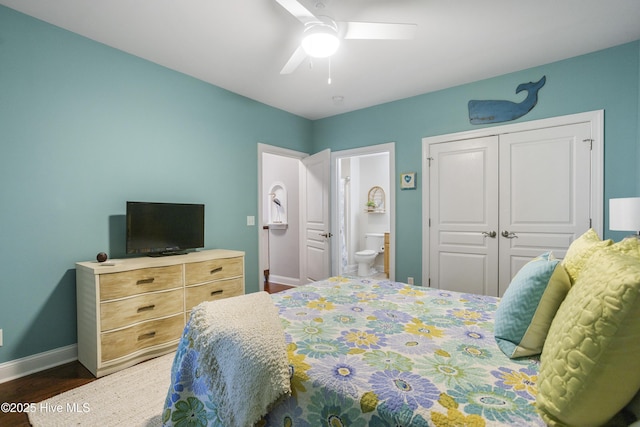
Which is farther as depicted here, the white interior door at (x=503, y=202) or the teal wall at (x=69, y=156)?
the white interior door at (x=503, y=202)

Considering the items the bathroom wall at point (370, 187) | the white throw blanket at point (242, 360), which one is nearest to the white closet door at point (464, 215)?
the bathroom wall at point (370, 187)

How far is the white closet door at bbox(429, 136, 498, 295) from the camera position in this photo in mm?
3314

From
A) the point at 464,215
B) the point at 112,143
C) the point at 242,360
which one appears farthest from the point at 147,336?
the point at 464,215

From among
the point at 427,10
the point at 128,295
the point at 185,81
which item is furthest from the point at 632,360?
the point at 185,81

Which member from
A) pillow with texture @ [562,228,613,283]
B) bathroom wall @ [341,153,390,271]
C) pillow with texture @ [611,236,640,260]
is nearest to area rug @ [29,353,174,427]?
A: pillow with texture @ [562,228,613,283]

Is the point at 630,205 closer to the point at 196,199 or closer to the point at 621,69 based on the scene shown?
the point at 621,69

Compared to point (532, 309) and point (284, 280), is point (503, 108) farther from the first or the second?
point (284, 280)

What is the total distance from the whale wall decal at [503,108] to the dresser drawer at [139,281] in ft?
11.3

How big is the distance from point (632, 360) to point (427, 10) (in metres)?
2.31

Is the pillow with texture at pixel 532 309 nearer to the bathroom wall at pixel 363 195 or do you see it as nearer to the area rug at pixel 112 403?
the area rug at pixel 112 403

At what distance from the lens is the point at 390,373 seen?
3.33ft

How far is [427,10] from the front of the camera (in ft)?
7.06

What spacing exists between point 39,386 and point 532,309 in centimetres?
303

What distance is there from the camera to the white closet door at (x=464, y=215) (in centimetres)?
331
